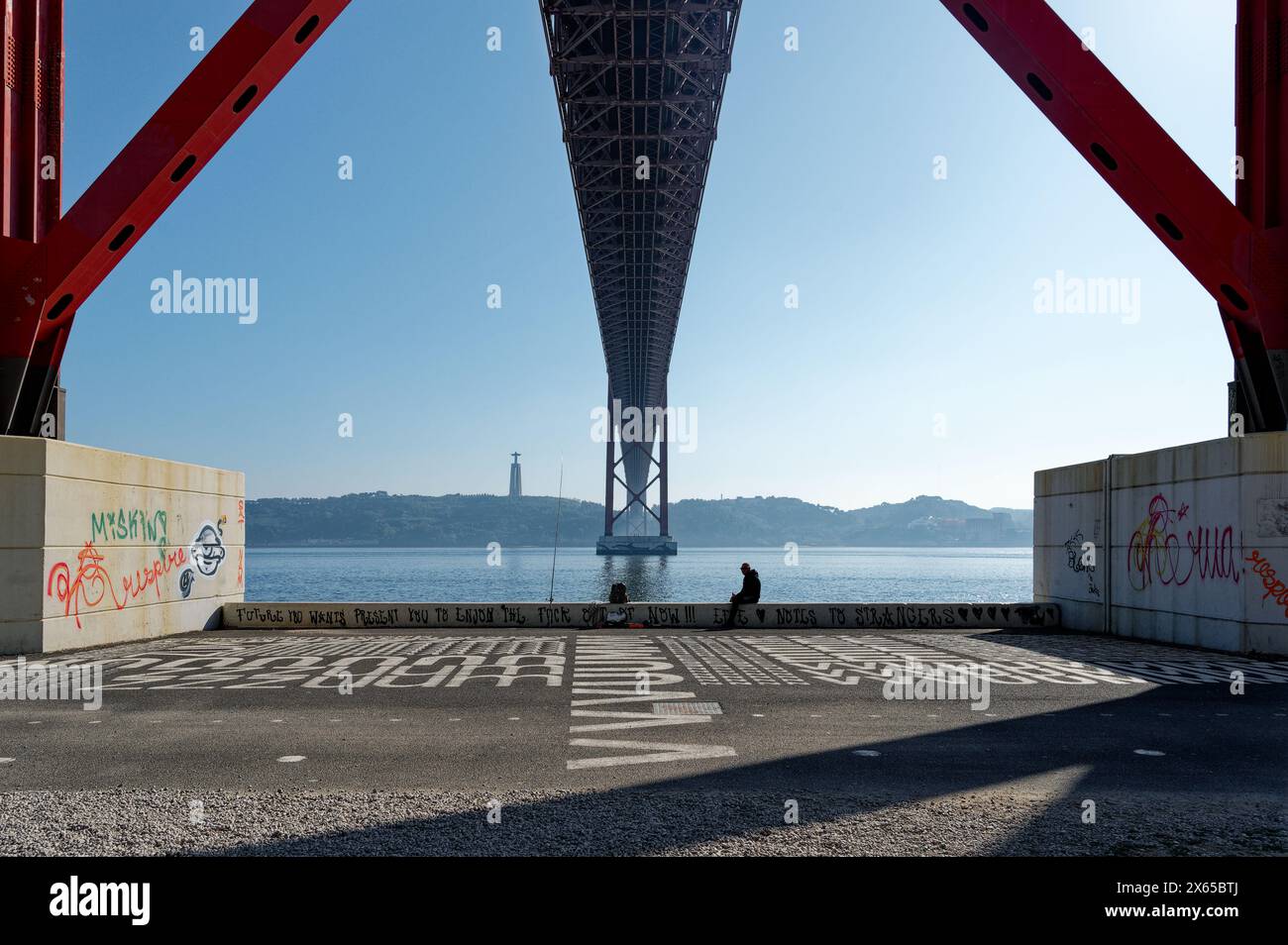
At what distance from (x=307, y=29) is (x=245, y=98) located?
4.37 ft

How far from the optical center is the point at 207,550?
53.3 ft

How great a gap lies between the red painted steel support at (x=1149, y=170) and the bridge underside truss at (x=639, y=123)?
17583 mm

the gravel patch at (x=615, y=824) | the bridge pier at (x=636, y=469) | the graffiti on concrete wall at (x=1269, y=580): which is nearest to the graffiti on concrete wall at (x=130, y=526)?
the gravel patch at (x=615, y=824)

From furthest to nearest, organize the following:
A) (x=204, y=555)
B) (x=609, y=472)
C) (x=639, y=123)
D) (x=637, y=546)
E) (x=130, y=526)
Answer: (x=637, y=546) < (x=609, y=472) < (x=639, y=123) < (x=204, y=555) < (x=130, y=526)

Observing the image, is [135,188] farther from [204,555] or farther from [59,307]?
[204,555]

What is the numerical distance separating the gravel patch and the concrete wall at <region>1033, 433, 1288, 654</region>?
845cm

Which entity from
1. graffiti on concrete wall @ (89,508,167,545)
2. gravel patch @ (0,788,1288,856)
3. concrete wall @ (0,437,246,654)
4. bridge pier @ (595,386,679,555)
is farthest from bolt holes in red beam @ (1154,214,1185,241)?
bridge pier @ (595,386,679,555)

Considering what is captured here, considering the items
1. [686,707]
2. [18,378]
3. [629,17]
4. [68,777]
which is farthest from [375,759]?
[629,17]

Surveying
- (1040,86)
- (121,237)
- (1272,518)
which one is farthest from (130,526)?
(1272,518)

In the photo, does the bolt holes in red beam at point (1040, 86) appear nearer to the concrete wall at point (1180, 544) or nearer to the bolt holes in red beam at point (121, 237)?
the concrete wall at point (1180, 544)

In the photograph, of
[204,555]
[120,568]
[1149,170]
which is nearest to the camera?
[1149,170]

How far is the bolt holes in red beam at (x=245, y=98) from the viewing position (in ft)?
41.2

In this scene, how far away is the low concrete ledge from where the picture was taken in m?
16.2
